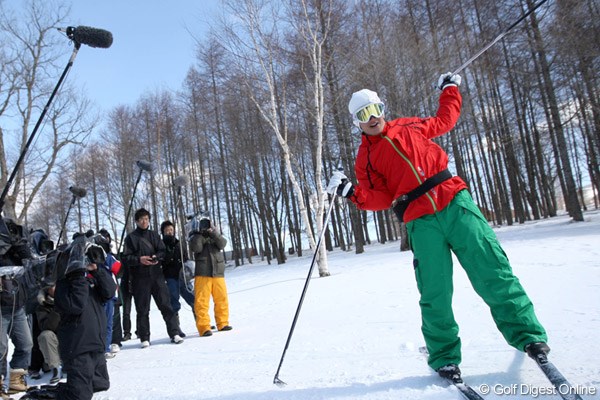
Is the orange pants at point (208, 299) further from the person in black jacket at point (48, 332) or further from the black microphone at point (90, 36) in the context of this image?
the black microphone at point (90, 36)

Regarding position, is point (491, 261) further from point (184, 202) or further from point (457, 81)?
point (184, 202)

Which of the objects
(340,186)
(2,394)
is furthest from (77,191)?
(340,186)

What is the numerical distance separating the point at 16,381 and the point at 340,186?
11.5ft

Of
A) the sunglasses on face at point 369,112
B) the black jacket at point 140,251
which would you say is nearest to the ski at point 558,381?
the sunglasses on face at point 369,112

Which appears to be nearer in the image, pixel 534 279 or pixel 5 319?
pixel 5 319

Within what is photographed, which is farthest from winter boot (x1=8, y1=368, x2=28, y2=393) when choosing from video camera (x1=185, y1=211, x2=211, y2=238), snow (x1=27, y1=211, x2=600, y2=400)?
video camera (x1=185, y1=211, x2=211, y2=238)

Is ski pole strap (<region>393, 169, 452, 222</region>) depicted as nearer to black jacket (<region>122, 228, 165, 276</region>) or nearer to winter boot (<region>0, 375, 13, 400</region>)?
winter boot (<region>0, 375, 13, 400</region>)

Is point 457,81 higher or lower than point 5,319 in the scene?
higher

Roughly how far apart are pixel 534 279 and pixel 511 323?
3527 mm

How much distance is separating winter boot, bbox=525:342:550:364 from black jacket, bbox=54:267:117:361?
2821 millimetres

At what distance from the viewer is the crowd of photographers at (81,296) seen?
286cm

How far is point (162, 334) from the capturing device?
5.95m

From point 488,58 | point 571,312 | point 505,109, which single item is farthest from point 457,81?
point 505,109

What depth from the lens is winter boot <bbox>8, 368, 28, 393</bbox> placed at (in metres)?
3.65
